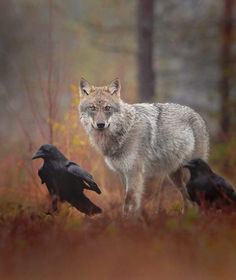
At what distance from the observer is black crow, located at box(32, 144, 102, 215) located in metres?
7.21

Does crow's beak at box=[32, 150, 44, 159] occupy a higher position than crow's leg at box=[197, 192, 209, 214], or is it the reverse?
crow's beak at box=[32, 150, 44, 159]

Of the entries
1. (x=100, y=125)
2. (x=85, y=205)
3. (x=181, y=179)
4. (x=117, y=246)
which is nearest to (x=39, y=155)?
(x=85, y=205)

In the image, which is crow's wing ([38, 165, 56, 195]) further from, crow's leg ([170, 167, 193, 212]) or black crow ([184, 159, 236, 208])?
crow's leg ([170, 167, 193, 212])

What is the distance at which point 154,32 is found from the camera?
55.3 feet

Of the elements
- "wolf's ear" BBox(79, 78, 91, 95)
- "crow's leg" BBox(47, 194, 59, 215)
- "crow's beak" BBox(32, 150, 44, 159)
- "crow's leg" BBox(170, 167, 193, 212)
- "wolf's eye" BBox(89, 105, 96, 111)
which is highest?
"wolf's ear" BBox(79, 78, 91, 95)

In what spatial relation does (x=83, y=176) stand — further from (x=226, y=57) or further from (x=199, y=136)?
(x=226, y=57)

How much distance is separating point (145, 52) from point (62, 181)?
9452mm

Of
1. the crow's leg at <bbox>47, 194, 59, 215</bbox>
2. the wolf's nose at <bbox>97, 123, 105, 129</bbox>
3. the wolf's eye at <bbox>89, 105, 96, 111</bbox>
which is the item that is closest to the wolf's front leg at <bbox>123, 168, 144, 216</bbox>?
the wolf's nose at <bbox>97, 123, 105, 129</bbox>

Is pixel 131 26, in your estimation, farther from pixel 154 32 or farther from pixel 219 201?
pixel 219 201

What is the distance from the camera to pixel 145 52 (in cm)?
1622

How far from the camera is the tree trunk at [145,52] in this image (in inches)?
628

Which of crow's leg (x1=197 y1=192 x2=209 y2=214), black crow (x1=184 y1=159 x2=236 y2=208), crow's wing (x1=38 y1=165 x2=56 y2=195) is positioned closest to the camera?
crow's leg (x1=197 y1=192 x2=209 y2=214)

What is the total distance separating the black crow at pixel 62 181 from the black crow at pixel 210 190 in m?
1.08

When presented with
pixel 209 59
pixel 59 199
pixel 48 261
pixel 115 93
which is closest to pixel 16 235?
pixel 48 261
